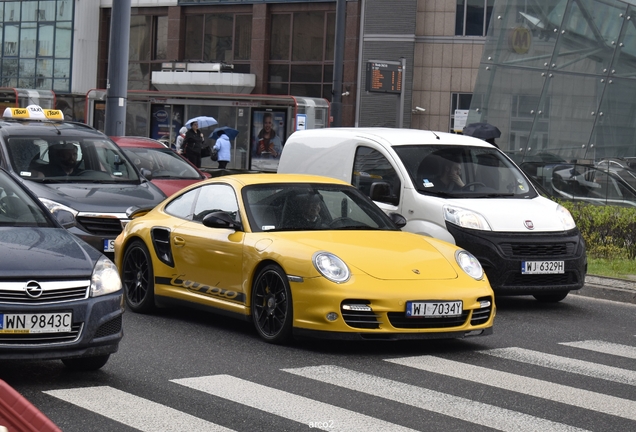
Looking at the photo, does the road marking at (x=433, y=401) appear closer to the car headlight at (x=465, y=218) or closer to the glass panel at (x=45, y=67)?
the car headlight at (x=465, y=218)

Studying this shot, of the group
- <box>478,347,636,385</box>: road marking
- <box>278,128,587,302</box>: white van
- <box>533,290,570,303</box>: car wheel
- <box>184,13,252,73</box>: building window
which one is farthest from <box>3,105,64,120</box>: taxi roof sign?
<box>184,13,252,73</box>: building window

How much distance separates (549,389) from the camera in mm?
7438

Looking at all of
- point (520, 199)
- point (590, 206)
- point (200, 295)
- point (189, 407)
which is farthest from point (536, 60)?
point (189, 407)

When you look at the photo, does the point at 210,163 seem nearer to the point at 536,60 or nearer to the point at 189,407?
the point at 536,60

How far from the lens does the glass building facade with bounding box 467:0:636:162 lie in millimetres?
23156

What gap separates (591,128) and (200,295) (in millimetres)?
15064

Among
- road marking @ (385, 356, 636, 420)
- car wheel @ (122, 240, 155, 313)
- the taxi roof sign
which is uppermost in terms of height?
the taxi roof sign

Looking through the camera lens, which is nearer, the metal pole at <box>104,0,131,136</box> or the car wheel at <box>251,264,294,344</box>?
the car wheel at <box>251,264,294,344</box>

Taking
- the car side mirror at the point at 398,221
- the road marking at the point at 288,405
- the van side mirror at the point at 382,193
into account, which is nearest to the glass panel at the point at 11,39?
the van side mirror at the point at 382,193

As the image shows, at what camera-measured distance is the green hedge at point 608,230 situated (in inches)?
596

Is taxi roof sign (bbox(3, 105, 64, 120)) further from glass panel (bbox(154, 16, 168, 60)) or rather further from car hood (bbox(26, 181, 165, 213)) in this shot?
glass panel (bbox(154, 16, 168, 60))

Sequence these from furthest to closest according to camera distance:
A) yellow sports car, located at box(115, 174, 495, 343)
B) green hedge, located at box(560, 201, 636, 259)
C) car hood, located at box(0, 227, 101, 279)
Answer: green hedge, located at box(560, 201, 636, 259) < yellow sports car, located at box(115, 174, 495, 343) < car hood, located at box(0, 227, 101, 279)

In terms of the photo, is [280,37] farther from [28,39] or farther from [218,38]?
[28,39]

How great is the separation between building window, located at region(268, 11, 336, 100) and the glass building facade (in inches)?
909
